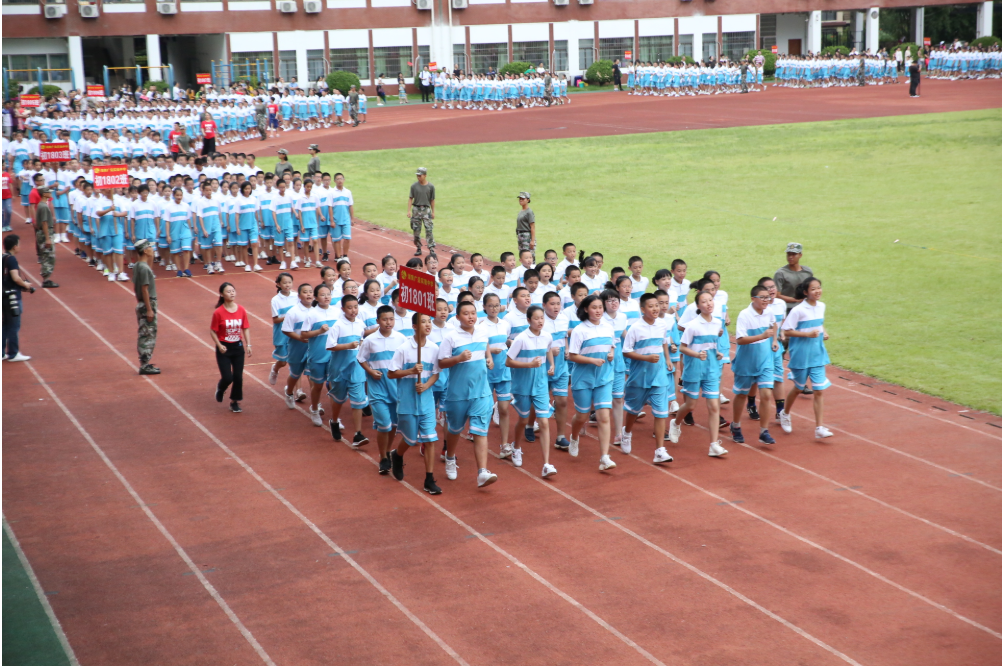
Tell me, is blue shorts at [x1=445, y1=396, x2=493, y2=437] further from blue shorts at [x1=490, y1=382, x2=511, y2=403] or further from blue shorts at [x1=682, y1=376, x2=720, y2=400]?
blue shorts at [x1=682, y1=376, x2=720, y2=400]

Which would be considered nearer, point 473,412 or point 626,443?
point 473,412

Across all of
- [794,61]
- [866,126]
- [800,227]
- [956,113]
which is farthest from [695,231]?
[794,61]

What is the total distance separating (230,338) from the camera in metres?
12.1

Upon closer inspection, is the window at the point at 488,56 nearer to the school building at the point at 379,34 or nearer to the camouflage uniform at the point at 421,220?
the school building at the point at 379,34

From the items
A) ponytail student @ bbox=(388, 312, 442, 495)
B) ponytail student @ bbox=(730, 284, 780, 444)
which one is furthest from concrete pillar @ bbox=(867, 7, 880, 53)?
ponytail student @ bbox=(388, 312, 442, 495)

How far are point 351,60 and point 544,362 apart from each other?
5179cm

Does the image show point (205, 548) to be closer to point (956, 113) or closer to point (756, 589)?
point (756, 589)

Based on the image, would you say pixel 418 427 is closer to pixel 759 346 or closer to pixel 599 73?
pixel 759 346

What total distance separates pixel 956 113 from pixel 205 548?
1481 inches

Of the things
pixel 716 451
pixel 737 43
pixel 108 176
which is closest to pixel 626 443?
pixel 716 451

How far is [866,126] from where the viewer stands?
36.8 metres

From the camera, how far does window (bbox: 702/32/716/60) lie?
212ft

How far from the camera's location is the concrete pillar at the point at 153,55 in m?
53.8

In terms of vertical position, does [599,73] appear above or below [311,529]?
above
